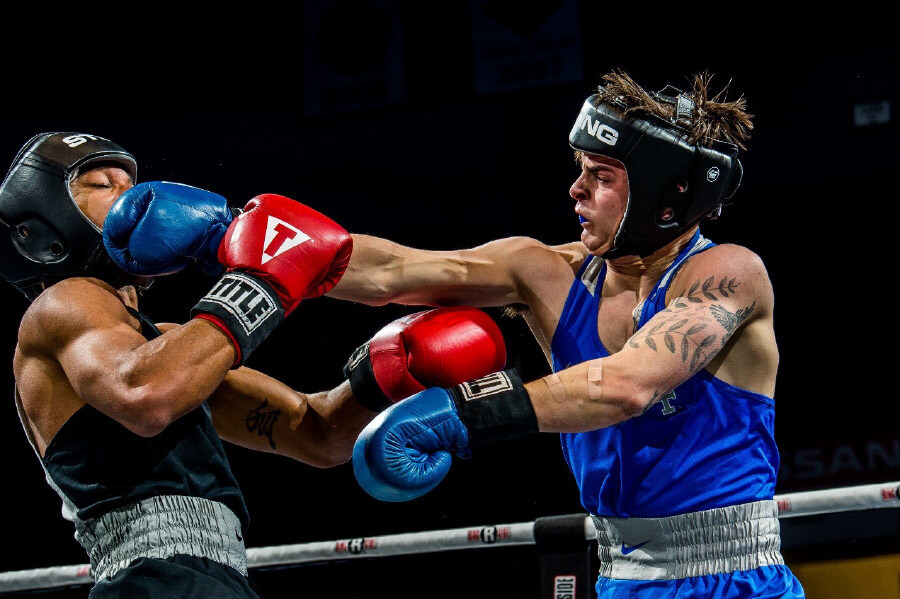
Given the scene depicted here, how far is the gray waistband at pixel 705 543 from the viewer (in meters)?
2.16

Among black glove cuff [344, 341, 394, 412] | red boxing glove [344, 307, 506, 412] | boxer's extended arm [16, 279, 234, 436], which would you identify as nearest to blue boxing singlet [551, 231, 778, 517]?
red boxing glove [344, 307, 506, 412]

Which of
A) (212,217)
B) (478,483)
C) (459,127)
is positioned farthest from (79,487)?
(459,127)

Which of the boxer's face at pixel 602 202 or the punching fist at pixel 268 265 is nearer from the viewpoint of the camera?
the punching fist at pixel 268 265

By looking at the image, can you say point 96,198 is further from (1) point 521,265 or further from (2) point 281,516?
(2) point 281,516

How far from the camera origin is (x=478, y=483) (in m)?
7.36

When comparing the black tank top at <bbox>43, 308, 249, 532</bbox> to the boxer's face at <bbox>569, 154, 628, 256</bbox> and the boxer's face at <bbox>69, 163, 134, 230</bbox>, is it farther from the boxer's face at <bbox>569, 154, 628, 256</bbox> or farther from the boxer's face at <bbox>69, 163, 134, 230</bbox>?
the boxer's face at <bbox>569, 154, 628, 256</bbox>

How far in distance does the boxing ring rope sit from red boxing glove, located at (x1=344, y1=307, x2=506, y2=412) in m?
0.73

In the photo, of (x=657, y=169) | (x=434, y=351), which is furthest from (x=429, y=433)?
(x=657, y=169)

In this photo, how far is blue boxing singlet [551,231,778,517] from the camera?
2207mm

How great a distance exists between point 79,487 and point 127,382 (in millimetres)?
353

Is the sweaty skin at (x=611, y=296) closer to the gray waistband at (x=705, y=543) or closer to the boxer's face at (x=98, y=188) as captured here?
the gray waistband at (x=705, y=543)

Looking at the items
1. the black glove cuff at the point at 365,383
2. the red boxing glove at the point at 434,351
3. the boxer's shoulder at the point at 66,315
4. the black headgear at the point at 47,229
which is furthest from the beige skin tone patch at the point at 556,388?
the black headgear at the point at 47,229

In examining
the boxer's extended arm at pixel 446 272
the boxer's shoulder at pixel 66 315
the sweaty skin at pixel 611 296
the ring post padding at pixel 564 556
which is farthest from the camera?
the ring post padding at pixel 564 556

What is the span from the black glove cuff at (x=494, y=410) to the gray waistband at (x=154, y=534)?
0.74m
